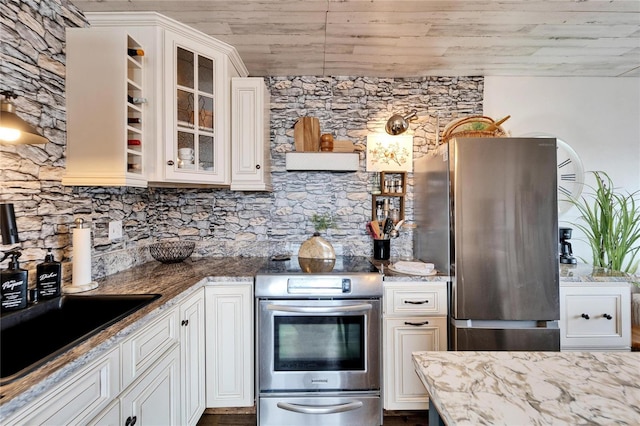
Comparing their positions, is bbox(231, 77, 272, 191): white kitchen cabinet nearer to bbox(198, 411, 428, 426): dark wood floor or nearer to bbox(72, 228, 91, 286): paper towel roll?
bbox(72, 228, 91, 286): paper towel roll

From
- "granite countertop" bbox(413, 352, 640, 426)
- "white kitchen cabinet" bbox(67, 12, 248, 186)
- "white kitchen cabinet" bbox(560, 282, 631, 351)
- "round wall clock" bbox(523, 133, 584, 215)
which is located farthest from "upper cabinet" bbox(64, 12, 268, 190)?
"round wall clock" bbox(523, 133, 584, 215)

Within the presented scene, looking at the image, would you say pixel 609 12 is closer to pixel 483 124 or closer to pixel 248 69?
pixel 483 124

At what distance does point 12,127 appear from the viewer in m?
1.11

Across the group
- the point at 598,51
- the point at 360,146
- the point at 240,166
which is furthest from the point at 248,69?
the point at 598,51

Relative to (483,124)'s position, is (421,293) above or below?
below

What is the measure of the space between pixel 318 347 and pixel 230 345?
532 mm

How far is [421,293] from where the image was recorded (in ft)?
6.05

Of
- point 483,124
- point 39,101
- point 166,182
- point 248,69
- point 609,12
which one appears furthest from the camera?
point 248,69

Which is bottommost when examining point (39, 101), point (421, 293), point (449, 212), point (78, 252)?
point (421, 293)

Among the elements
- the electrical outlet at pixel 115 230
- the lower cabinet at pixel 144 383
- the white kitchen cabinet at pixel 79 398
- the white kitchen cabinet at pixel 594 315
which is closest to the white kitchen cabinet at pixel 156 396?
the lower cabinet at pixel 144 383

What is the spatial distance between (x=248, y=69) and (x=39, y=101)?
54.9 inches

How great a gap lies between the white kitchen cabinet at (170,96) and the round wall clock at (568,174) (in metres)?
2.48

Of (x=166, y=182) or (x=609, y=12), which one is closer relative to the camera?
→ (x=609, y=12)

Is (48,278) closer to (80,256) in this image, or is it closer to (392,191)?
(80,256)
